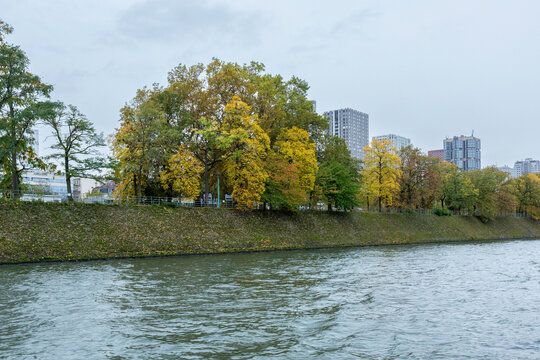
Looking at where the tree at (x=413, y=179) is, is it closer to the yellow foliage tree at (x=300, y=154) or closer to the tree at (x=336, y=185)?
the tree at (x=336, y=185)

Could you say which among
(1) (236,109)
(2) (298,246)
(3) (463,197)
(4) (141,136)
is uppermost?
(1) (236,109)

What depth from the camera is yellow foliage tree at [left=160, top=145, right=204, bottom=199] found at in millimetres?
53156

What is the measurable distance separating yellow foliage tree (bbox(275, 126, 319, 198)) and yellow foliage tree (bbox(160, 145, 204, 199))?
1336 centimetres

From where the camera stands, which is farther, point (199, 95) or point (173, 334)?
point (199, 95)

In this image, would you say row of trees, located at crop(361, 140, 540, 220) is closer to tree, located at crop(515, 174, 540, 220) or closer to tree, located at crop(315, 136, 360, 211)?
tree, located at crop(515, 174, 540, 220)

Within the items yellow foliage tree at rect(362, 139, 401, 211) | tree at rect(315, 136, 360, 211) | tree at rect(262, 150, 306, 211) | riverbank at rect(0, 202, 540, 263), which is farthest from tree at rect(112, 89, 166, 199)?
yellow foliage tree at rect(362, 139, 401, 211)

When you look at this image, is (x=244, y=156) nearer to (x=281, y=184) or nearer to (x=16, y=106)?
(x=281, y=184)

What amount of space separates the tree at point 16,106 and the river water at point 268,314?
16.1 m

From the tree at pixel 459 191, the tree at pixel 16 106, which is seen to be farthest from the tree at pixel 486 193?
the tree at pixel 16 106

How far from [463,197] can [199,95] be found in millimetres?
64645

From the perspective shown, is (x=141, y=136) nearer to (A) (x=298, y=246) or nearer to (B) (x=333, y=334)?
(A) (x=298, y=246)

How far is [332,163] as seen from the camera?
228 ft

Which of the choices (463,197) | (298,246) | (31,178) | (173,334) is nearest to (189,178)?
(298,246)

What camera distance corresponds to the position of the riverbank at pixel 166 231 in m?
37.7
